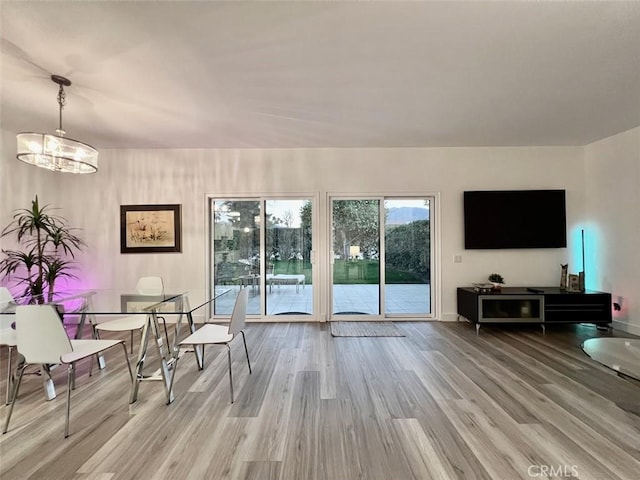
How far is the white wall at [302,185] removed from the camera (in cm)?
455

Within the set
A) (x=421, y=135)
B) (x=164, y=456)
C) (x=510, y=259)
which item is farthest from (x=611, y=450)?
(x=421, y=135)

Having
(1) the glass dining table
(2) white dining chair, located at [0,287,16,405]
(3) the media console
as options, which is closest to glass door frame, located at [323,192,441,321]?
(3) the media console

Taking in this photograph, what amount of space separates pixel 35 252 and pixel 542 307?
286 inches

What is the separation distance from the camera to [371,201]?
470cm

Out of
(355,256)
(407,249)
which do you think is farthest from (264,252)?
(407,249)

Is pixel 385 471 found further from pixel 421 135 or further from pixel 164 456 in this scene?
pixel 421 135

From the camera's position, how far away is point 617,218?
13.3 feet

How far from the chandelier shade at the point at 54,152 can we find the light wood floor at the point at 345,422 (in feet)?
6.60

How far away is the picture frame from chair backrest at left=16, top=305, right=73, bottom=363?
270 centimetres

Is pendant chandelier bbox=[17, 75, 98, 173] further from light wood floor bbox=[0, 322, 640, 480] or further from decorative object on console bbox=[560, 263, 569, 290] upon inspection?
decorative object on console bbox=[560, 263, 569, 290]

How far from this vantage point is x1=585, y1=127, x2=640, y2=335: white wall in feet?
12.5

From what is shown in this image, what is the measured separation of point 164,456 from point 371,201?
398 cm

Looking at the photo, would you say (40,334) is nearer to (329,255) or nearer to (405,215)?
(329,255)

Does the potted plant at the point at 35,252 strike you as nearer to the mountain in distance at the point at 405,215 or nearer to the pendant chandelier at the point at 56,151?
the pendant chandelier at the point at 56,151
